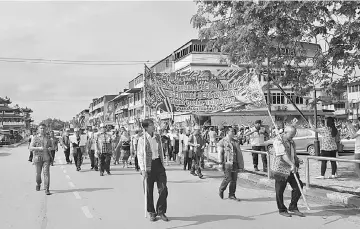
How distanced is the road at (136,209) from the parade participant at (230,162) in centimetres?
31

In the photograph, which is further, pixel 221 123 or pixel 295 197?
pixel 221 123

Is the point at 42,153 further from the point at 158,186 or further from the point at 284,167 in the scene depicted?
the point at 284,167

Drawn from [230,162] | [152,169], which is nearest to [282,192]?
[230,162]

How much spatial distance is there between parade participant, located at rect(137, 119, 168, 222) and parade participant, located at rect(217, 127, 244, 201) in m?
2.23

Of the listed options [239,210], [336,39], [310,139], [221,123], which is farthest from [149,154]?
[221,123]

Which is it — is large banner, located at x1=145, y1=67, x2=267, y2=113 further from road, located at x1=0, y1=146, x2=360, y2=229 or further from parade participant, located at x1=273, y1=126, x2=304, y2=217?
parade participant, located at x1=273, y1=126, x2=304, y2=217

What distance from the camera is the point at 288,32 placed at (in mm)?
9141

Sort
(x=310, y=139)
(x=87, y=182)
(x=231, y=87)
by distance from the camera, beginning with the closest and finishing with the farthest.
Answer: (x=87, y=182) < (x=231, y=87) < (x=310, y=139)

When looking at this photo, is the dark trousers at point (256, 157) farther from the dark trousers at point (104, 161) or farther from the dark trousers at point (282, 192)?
the dark trousers at point (104, 161)

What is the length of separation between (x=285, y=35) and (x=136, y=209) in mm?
5037

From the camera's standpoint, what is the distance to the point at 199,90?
14664 millimetres

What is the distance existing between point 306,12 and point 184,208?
441 centimetres

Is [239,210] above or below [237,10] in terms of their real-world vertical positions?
below

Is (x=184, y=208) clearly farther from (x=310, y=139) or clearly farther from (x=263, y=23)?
(x=310, y=139)
